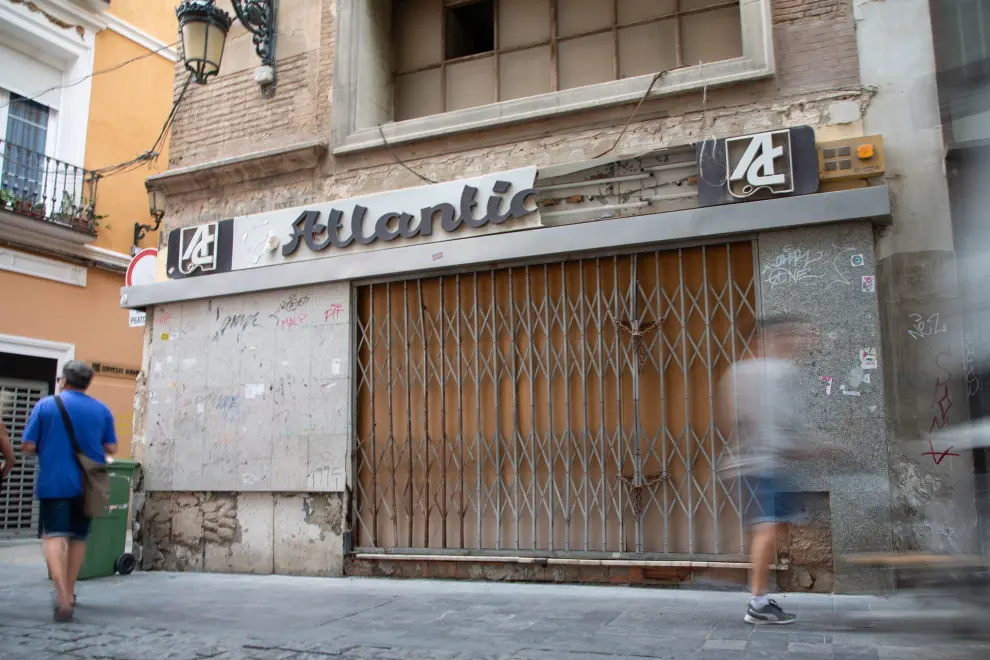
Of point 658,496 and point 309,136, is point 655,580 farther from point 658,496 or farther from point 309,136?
point 309,136

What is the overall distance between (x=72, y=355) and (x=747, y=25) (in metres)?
11.6

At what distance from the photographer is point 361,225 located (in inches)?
304

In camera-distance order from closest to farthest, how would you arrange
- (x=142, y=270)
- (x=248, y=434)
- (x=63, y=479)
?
(x=63, y=479)
(x=248, y=434)
(x=142, y=270)

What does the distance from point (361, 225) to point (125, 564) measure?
3.87 metres

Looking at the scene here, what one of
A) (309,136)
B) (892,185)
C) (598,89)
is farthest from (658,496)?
(309,136)

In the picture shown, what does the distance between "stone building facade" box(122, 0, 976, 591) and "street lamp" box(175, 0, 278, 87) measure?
157 mm

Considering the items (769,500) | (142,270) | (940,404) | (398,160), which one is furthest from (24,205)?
(940,404)

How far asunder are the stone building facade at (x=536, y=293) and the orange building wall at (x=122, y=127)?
6.20 metres

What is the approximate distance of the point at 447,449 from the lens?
23.8 ft

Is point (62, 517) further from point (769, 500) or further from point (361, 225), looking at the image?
point (769, 500)

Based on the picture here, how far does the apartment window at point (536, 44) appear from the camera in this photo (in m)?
7.43

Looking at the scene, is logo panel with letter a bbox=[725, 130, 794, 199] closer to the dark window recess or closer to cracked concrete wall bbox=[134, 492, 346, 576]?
the dark window recess

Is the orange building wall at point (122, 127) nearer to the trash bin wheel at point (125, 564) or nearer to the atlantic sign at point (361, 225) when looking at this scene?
the atlantic sign at point (361, 225)

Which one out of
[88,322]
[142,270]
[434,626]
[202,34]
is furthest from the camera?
[88,322]
